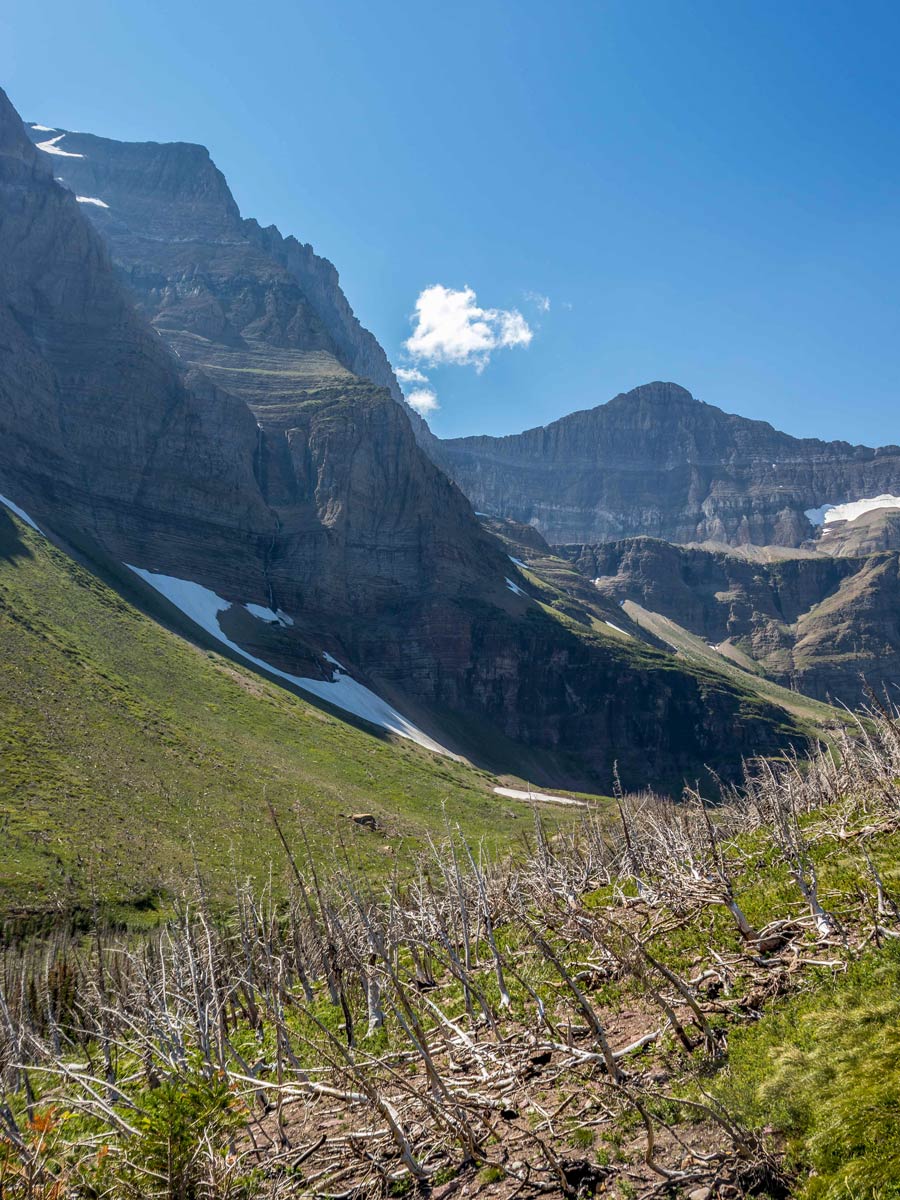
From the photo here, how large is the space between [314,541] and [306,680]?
146 feet

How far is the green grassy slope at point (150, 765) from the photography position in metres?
42.8

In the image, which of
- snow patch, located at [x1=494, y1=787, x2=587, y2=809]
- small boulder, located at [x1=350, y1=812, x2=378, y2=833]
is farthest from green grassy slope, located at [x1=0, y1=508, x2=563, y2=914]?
snow patch, located at [x1=494, y1=787, x2=587, y2=809]

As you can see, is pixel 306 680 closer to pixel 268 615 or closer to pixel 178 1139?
pixel 268 615

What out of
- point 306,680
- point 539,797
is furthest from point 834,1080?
point 306,680

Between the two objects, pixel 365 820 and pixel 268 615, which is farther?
pixel 268 615

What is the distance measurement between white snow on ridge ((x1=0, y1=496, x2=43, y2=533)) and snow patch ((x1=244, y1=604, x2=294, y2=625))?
3735cm

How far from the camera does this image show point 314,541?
153m

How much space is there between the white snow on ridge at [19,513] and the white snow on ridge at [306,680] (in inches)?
761

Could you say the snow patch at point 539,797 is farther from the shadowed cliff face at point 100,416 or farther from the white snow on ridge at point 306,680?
the shadowed cliff face at point 100,416

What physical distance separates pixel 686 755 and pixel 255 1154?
524ft

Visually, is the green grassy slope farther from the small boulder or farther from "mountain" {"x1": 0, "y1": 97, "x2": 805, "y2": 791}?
"mountain" {"x1": 0, "y1": 97, "x2": 805, "y2": 791}

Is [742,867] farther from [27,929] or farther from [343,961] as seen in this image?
[27,929]

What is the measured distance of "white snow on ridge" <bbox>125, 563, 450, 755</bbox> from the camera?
114m

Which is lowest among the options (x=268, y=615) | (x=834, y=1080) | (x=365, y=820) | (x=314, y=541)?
(x=365, y=820)
